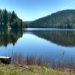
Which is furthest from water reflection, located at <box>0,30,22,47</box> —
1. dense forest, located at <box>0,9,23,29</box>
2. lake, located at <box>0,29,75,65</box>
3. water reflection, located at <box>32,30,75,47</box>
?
dense forest, located at <box>0,9,23,29</box>

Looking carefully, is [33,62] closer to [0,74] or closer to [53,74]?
[53,74]

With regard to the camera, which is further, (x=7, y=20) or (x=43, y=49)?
(x=7, y=20)

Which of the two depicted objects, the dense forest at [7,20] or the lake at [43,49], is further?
the dense forest at [7,20]

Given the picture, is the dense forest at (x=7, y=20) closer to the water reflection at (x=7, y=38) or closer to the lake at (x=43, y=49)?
the water reflection at (x=7, y=38)

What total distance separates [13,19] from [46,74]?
88885mm

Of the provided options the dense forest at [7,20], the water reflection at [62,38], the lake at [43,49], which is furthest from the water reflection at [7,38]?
the dense forest at [7,20]

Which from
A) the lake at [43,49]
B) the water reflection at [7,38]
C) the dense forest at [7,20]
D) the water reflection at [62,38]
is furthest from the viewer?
the dense forest at [7,20]

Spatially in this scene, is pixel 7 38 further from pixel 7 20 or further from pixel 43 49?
pixel 7 20

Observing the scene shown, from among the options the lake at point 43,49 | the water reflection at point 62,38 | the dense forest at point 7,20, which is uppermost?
the dense forest at point 7,20

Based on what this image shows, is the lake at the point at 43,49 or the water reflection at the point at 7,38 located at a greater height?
the water reflection at the point at 7,38

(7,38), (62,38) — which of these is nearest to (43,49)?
(7,38)

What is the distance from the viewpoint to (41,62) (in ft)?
41.0

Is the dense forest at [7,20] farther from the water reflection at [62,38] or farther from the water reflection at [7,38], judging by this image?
the water reflection at [7,38]

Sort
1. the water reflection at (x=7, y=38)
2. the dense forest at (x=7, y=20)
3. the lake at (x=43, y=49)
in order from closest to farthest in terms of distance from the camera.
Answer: the lake at (x=43, y=49) < the water reflection at (x=7, y=38) < the dense forest at (x=7, y=20)
